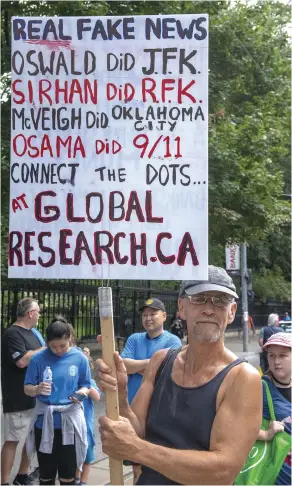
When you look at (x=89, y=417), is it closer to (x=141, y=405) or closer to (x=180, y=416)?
(x=141, y=405)

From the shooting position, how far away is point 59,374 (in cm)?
589

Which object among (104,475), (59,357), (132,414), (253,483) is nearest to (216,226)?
(104,475)

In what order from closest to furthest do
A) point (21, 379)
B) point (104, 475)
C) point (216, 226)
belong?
1. point (21, 379)
2. point (104, 475)
3. point (216, 226)

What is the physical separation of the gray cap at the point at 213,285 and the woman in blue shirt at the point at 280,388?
1358 millimetres

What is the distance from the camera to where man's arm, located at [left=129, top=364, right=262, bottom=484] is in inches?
95.0

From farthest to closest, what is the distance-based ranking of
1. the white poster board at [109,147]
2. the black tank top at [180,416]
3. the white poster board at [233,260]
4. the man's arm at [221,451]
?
1. the white poster board at [233,260]
2. the white poster board at [109,147]
3. the black tank top at [180,416]
4. the man's arm at [221,451]

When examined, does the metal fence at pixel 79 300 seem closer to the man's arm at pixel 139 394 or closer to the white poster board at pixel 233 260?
the white poster board at pixel 233 260

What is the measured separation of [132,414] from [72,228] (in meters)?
0.83

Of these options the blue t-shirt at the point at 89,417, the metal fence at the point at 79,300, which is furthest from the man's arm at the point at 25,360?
the metal fence at the point at 79,300

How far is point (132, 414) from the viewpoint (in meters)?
2.76

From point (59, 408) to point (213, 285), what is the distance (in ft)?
11.2

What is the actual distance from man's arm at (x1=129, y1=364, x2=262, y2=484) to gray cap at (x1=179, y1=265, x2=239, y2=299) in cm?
37

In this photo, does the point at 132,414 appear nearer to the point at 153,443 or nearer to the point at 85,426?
the point at 153,443

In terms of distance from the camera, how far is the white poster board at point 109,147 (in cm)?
312
